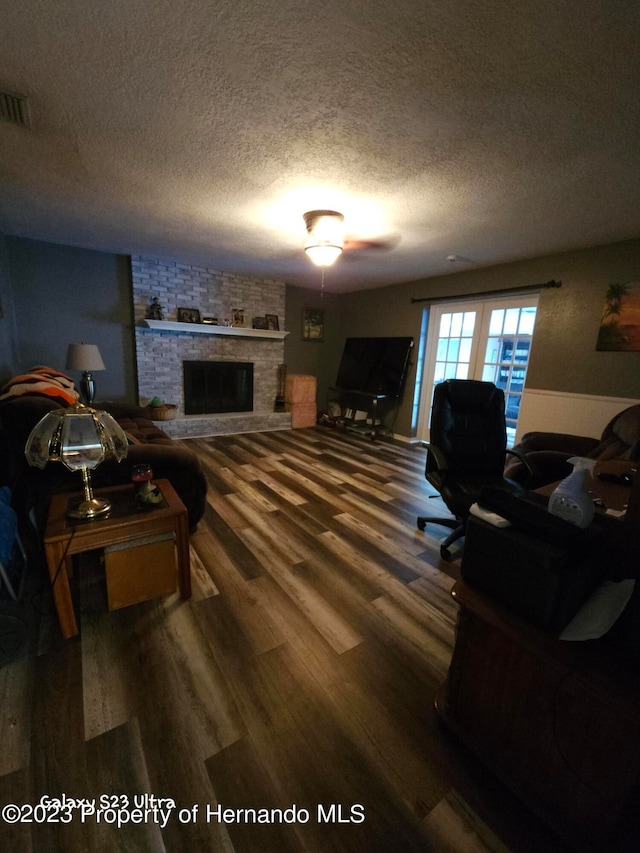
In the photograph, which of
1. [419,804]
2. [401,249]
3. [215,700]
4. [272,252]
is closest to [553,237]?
[401,249]

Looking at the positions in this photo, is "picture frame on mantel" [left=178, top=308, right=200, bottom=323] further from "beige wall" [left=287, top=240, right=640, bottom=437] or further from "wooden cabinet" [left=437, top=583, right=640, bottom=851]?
"wooden cabinet" [left=437, top=583, right=640, bottom=851]

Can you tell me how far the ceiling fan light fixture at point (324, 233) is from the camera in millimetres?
2525

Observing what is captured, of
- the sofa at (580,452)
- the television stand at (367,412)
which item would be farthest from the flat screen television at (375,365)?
the sofa at (580,452)

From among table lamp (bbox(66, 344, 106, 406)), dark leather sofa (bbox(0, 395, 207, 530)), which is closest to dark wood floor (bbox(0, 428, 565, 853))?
dark leather sofa (bbox(0, 395, 207, 530))

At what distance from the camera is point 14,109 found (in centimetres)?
155

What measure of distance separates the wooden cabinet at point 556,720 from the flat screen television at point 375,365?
4142mm

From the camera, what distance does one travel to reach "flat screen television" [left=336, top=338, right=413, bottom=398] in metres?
4.93

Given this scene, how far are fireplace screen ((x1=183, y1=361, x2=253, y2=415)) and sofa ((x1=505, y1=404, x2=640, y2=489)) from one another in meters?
3.80

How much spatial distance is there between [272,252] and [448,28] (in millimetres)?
2791

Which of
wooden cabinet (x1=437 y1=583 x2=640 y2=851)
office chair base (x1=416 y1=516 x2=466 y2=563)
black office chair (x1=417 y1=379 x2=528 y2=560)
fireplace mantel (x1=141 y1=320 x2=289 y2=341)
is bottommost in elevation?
office chair base (x1=416 y1=516 x2=466 y2=563)

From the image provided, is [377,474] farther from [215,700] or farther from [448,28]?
[448,28]

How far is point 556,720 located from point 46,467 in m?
2.34

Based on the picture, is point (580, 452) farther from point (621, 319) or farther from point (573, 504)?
point (573, 504)

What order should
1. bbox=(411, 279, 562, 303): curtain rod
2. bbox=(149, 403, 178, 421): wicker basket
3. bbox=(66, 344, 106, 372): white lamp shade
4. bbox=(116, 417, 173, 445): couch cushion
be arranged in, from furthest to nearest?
bbox=(149, 403, 178, 421): wicker basket
bbox=(66, 344, 106, 372): white lamp shade
bbox=(411, 279, 562, 303): curtain rod
bbox=(116, 417, 173, 445): couch cushion
